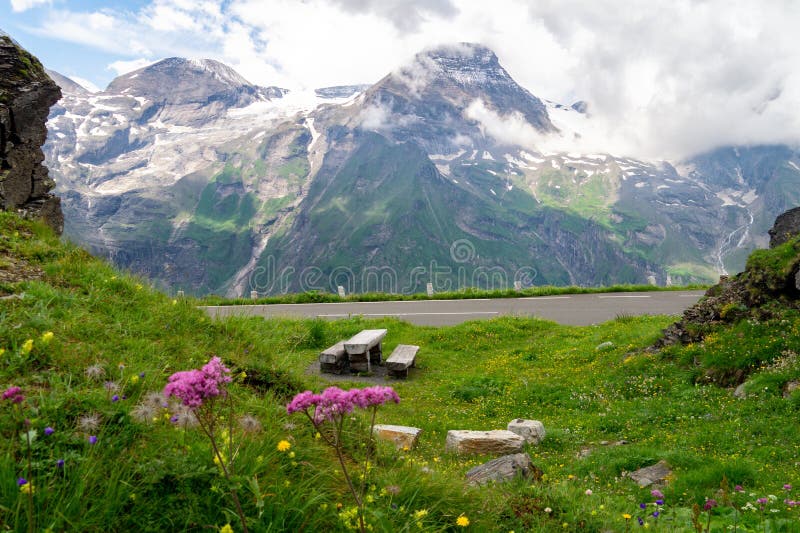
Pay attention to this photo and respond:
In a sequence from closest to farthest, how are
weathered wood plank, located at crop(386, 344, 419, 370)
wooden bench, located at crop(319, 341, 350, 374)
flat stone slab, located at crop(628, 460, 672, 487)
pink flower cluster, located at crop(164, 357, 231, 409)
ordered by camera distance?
pink flower cluster, located at crop(164, 357, 231, 409)
flat stone slab, located at crop(628, 460, 672, 487)
weathered wood plank, located at crop(386, 344, 419, 370)
wooden bench, located at crop(319, 341, 350, 374)

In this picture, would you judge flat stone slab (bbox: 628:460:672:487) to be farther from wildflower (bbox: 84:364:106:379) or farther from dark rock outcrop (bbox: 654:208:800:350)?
wildflower (bbox: 84:364:106:379)

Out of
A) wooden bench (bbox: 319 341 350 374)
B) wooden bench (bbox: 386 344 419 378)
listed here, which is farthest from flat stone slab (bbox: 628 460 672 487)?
wooden bench (bbox: 319 341 350 374)

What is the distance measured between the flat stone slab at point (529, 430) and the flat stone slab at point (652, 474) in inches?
79.4

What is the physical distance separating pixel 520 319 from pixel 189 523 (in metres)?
17.9

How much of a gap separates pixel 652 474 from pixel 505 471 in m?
3.19

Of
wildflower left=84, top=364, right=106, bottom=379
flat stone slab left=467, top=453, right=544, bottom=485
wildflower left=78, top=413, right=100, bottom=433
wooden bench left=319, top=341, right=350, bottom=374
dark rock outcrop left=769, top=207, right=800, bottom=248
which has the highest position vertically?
dark rock outcrop left=769, top=207, right=800, bottom=248

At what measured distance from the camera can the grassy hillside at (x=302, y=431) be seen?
3.20 meters

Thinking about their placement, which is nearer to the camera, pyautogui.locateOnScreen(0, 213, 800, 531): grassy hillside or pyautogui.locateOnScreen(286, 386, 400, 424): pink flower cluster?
pyautogui.locateOnScreen(286, 386, 400, 424): pink flower cluster

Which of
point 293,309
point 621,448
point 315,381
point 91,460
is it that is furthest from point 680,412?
point 293,309

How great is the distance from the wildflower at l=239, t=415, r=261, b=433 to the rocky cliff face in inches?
434

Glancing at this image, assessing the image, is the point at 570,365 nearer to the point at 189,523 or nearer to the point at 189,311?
the point at 189,311

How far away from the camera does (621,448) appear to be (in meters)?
8.11

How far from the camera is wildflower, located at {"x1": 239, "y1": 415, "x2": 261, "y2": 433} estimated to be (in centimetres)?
432

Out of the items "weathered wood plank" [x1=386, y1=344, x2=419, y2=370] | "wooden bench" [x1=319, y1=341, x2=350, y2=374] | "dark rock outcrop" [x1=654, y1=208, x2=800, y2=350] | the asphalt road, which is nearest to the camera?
"dark rock outcrop" [x1=654, y1=208, x2=800, y2=350]
